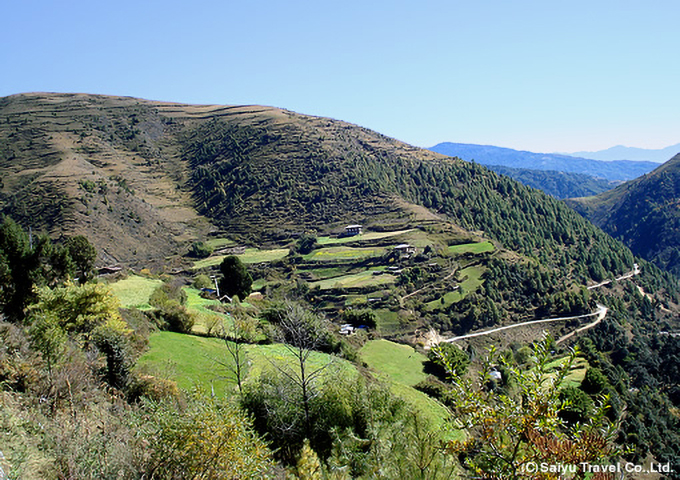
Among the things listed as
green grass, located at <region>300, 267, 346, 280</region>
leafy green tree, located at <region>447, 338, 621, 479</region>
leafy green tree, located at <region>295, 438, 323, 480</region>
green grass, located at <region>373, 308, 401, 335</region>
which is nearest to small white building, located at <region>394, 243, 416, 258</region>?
green grass, located at <region>300, 267, 346, 280</region>

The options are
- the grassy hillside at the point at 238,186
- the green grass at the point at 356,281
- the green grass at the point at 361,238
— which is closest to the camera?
the green grass at the point at 356,281

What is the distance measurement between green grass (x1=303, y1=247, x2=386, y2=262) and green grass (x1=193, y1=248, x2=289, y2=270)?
7.30 meters

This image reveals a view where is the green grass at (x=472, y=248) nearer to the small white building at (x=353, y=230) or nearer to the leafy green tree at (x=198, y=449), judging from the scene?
the small white building at (x=353, y=230)

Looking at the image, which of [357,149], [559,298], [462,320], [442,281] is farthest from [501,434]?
[357,149]

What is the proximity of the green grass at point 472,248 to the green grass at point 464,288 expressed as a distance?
13.7 feet

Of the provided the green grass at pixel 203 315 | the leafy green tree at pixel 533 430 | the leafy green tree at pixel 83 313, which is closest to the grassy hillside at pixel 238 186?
the green grass at pixel 203 315

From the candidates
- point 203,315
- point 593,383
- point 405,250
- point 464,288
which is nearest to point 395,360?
point 203,315

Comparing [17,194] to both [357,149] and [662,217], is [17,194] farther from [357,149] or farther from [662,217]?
[662,217]

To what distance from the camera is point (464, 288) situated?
62969mm

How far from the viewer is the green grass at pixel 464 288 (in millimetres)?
59875

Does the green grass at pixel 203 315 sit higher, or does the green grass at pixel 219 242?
the green grass at pixel 203 315

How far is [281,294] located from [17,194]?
6111 cm

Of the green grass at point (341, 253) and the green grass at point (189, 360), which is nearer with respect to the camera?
the green grass at point (189, 360)

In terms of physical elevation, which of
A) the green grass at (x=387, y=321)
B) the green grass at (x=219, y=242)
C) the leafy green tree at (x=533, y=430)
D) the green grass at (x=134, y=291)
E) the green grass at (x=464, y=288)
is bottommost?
the green grass at (x=387, y=321)
